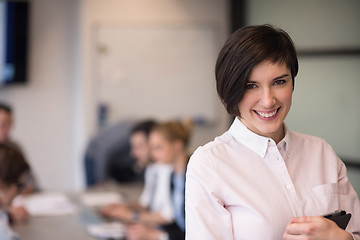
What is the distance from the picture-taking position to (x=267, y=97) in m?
1.23

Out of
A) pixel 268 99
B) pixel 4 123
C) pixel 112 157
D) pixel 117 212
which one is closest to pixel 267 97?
pixel 268 99

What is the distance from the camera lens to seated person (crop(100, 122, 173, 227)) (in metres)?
3.12

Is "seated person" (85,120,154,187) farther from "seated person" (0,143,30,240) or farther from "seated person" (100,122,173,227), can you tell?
"seated person" (0,143,30,240)

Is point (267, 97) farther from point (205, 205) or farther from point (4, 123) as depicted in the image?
point (4, 123)

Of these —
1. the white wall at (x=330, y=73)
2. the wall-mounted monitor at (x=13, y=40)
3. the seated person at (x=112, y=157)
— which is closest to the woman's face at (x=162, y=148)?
the white wall at (x=330, y=73)

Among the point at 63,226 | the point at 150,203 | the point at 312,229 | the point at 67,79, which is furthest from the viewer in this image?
the point at 67,79

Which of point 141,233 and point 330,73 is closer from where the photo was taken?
point 141,233

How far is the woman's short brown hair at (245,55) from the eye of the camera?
122 centimetres

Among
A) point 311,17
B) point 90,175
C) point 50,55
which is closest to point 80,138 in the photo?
point 90,175

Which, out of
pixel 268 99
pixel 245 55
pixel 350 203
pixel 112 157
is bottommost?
pixel 112 157

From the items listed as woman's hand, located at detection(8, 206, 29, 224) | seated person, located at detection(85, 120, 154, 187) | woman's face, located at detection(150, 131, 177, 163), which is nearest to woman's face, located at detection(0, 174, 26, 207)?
woman's hand, located at detection(8, 206, 29, 224)

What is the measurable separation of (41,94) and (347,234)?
4.43 m

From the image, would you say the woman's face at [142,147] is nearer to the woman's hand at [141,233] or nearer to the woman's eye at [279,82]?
the woman's hand at [141,233]

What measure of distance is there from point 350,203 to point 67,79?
14.2 ft
